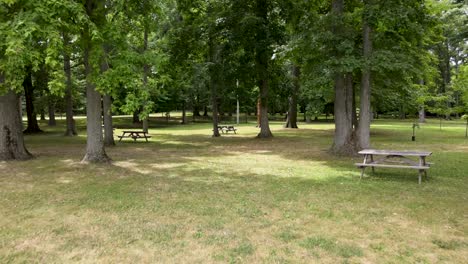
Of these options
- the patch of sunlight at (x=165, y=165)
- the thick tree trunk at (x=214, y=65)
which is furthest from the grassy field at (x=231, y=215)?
the thick tree trunk at (x=214, y=65)

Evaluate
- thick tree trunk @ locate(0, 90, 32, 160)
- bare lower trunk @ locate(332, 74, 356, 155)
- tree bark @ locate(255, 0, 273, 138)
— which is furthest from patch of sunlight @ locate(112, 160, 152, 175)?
tree bark @ locate(255, 0, 273, 138)

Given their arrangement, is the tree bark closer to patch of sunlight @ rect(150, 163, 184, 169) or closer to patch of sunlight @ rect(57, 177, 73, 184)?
patch of sunlight @ rect(150, 163, 184, 169)

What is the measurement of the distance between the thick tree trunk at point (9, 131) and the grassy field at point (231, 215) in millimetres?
1754

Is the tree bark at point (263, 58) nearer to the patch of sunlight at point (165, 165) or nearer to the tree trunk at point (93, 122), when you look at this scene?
the patch of sunlight at point (165, 165)

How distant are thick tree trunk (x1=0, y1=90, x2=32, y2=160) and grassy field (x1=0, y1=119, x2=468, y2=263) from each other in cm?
175

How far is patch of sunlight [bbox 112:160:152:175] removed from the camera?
10273 millimetres

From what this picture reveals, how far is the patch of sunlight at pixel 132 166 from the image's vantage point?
10.3 metres

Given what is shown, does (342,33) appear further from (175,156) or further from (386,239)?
(386,239)

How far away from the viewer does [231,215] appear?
6090 millimetres

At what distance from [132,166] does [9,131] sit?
4530mm

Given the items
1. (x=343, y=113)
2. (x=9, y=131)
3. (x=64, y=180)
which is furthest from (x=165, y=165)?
(x=343, y=113)

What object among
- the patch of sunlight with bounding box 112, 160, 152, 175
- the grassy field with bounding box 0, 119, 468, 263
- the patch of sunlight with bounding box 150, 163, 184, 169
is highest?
the patch of sunlight with bounding box 112, 160, 152, 175

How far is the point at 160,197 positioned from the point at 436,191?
558 centimetres

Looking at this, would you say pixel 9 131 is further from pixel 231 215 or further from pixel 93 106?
pixel 231 215
